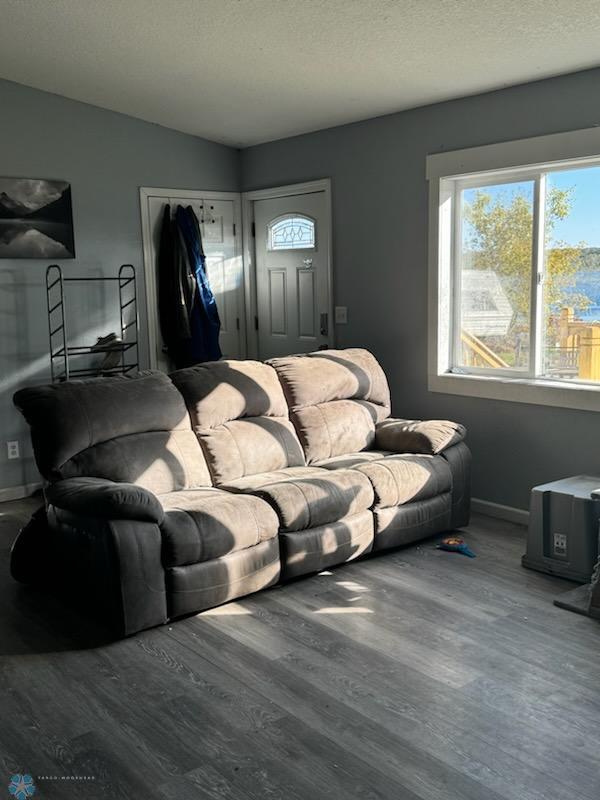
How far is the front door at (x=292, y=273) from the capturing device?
5.61 m

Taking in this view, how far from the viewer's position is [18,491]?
5309 millimetres

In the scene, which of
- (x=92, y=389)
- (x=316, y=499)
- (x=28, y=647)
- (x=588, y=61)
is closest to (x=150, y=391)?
(x=92, y=389)

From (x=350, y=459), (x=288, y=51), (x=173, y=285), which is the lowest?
(x=350, y=459)

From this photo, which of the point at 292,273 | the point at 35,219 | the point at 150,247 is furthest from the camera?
the point at 292,273

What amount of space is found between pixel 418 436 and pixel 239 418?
975mm

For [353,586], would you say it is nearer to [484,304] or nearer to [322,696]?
[322,696]

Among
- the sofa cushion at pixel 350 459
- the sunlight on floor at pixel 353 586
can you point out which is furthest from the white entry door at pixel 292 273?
the sunlight on floor at pixel 353 586

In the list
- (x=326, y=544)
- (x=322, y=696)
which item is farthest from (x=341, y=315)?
(x=322, y=696)

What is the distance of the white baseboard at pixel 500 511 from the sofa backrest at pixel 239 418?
1.17 metres

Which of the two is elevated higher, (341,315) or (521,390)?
(341,315)

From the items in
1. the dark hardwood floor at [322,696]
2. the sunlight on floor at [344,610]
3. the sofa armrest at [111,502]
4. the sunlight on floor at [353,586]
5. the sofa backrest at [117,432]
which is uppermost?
the sofa backrest at [117,432]

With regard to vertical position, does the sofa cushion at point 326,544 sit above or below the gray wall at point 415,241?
below

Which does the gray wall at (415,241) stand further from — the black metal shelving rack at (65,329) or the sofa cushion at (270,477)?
the black metal shelving rack at (65,329)

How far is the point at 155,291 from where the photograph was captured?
5.81 meters
